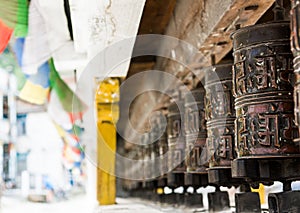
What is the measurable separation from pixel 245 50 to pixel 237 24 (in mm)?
664

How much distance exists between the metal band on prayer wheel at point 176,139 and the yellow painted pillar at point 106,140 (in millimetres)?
1519

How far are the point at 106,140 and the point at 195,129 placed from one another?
2.80 metres

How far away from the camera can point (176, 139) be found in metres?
5.80

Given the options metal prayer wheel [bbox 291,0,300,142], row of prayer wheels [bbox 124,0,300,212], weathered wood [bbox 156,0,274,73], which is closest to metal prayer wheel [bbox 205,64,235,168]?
weathered wood [bbox 156,0,274,73]

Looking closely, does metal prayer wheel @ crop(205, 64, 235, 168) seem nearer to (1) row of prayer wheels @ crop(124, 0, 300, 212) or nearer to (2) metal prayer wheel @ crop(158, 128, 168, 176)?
(1) row of prayer wheels @ crop(124, 0, 300, 212)

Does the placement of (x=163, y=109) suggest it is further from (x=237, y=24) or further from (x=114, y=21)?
(x=237, y=24)

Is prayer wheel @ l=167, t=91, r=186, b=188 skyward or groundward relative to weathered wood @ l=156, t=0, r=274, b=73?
groundward

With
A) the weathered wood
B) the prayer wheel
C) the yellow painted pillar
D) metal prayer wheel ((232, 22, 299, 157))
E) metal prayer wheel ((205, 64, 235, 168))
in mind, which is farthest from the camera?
the yellow painted pillar

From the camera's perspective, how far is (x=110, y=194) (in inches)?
292

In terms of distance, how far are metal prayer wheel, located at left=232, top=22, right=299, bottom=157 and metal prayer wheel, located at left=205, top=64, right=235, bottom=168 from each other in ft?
2.49

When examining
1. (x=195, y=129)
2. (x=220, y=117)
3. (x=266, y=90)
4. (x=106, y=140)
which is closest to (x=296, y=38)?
(x=266, y=90)

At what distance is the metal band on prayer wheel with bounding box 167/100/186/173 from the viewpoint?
5.69m

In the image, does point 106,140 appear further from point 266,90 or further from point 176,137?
point 266,90

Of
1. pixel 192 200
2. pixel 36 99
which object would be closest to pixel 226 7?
pixel 192 200
